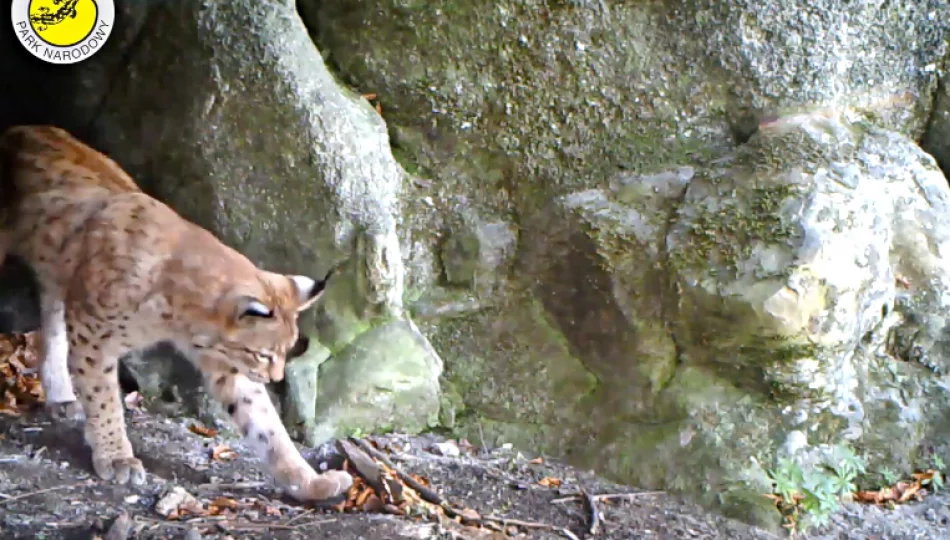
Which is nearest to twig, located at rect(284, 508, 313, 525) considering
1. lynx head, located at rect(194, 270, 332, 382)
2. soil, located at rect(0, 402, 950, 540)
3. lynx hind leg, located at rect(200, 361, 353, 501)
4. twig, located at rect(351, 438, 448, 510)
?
soil, located at rect(0, 402, 950, 540)

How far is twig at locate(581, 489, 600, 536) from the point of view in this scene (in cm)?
397

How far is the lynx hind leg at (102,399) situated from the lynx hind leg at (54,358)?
66cm

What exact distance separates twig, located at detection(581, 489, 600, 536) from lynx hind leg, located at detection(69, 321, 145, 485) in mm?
1973

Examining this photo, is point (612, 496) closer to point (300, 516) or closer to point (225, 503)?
point (300, 516)

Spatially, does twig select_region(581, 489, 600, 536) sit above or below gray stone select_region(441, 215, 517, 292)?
below

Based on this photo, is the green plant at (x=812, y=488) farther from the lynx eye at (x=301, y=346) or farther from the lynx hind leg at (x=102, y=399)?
the lynx hind leg at (x=102, y=399)

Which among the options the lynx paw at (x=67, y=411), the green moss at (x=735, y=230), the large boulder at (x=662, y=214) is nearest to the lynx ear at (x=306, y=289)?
the large boulder at (x=662, y=214)

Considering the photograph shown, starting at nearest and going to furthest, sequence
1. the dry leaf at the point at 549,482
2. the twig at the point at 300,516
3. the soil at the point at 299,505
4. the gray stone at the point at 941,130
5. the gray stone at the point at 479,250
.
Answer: the soil at the point at 299,505 < the twig at the point at 300,516 < the dry leaf at the point at 549,482 < the gray stone at the point at 479,250 < the gray stone at the point at 941,130

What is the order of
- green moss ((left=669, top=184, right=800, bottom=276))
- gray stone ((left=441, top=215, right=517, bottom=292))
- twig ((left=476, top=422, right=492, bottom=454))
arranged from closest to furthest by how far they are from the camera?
green moss ((left=669, top=184, right=800, bottom=276)) → twig ((left=476, top=422, right=492, bottom=454)) → gray stone ((left=441, top=215, right=517, bottom=292))

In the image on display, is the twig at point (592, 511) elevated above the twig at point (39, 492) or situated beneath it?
situated beneath

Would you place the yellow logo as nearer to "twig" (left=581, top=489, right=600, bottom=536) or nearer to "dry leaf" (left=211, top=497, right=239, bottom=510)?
"dry leaf" (left=211, top=497, right=239, bottom=510)

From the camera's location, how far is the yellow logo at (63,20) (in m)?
4.59

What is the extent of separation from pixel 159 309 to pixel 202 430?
976 mm

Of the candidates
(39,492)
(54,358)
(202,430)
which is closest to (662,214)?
(202,430)
